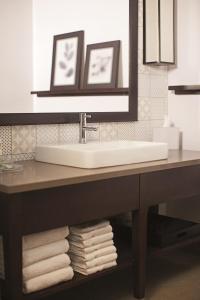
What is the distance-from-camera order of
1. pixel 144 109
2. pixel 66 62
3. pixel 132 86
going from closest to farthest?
pixel 66 62
pixel 132 86
pixel 144 109

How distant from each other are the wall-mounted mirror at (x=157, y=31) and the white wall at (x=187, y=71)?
5.2 inches

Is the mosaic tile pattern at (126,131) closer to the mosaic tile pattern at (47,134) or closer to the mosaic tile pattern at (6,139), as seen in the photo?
the mosaic tile pattern at (47,134)

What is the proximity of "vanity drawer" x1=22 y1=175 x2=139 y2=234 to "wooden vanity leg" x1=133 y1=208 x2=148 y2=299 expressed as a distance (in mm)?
70

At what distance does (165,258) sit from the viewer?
2.69 m

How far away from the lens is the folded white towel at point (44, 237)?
1631 mm

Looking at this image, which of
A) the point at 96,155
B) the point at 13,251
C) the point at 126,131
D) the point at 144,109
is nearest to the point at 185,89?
the point at 144,109

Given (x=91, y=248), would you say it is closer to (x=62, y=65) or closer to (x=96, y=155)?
(x=96, y=155)

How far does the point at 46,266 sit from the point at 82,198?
279mm

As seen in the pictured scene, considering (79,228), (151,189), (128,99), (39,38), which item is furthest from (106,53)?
(79,228)

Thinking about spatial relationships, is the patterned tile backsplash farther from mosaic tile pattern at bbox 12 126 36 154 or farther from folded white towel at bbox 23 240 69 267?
folded white towel at bbox 23 240 69 267

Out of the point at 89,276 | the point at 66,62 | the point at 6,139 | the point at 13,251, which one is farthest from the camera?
the point at 66,62

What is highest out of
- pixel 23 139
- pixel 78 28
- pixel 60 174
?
pixel 78 28

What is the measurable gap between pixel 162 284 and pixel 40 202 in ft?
3.32

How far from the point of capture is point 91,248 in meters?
1.86
